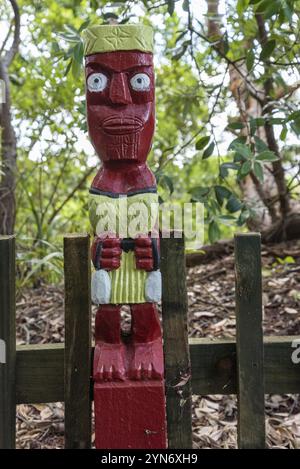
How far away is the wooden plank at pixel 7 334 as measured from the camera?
1679 mm

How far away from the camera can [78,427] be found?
1.68m

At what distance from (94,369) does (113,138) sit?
2.67ft

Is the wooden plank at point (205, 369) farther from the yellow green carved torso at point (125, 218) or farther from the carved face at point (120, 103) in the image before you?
the carved face at point (120, 103)

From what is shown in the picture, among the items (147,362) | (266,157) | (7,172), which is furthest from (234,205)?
(7,172)

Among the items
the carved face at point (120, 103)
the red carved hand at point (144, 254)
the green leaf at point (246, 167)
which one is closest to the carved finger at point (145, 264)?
the red carved hand at point (144, 254)

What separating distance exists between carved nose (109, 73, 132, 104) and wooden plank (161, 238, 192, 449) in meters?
Answer: 0.57

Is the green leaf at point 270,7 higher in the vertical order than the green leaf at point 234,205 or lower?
higher

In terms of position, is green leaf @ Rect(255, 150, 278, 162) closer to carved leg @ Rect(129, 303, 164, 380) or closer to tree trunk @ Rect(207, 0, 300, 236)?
carved leg @ Rect(129, 303, 164, 380)

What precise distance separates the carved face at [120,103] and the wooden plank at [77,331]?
16.3 inches

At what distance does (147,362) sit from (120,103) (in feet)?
3.02

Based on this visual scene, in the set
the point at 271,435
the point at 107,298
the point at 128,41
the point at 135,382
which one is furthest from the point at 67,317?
the point at 271,435

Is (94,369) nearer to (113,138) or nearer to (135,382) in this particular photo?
(135,382)

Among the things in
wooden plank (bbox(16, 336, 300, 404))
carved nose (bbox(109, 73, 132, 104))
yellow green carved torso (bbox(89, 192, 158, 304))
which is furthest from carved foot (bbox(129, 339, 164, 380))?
carved nose (bbox(109, 73, 132, 104))

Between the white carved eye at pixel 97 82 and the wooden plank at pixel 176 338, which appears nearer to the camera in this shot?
the wooden plank at pixel 176 338
